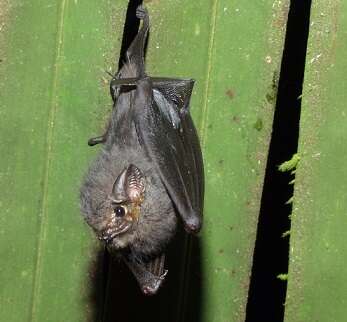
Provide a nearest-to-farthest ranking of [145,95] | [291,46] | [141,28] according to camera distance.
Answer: [145,95]
[141,28]
[291,46]

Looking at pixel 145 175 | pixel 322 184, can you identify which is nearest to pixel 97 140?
pixel 145 175

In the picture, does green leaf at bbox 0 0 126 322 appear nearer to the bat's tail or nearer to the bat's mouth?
the bat's tail

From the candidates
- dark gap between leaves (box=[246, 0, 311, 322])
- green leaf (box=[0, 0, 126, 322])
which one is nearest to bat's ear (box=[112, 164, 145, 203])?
green leaf (box=[0, 0, 126, 322])

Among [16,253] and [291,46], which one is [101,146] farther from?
[291,46]

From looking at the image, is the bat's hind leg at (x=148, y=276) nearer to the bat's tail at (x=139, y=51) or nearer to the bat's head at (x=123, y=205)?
the bat's head at (x=123, y=205)

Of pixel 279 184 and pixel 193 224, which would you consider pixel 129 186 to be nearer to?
pixel 193 224

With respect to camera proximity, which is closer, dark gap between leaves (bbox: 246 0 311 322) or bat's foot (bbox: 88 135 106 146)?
bat's foot (bbox: 88 135 106 146)

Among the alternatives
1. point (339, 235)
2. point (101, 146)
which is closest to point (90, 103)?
point (101, 146)
